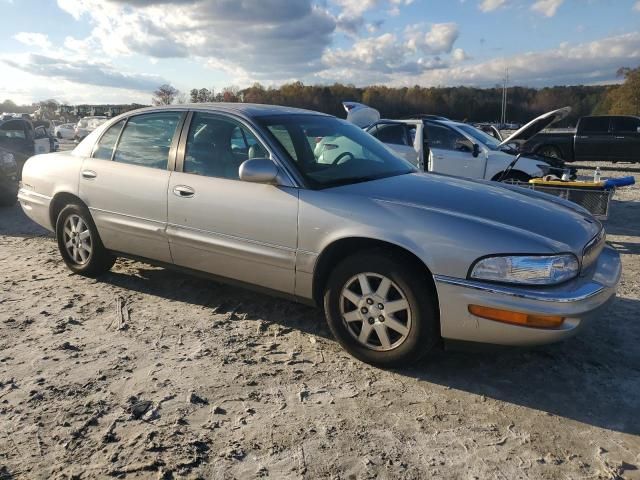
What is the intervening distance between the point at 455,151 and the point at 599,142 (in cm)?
1040

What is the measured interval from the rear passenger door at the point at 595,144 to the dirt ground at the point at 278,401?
14.0 meters

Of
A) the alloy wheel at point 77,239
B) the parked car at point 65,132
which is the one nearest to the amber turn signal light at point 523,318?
the alloy wheel at point 77,239

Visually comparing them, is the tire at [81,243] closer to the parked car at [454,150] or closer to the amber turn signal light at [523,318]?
the amber turn signal light at [523,318]

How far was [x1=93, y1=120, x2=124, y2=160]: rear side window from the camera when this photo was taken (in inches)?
183

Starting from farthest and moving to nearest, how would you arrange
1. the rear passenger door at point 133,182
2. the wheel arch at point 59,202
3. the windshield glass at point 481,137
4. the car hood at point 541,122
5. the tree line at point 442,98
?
the tree line at point 442,98
the windshield glass at point 481,137
the car hood at point 541,122
the wheel arch at point 59,202
the rear passenger door at point 133,182

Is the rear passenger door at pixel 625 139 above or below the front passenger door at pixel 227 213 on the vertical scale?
above

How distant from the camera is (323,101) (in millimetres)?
84812

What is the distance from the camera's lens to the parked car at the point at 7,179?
9.09 meters

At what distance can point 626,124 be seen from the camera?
54.4ft

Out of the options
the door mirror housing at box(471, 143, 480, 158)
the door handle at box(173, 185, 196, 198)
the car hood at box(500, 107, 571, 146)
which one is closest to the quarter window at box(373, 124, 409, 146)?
the door mirror housing at box(471, 143, 480, 158)

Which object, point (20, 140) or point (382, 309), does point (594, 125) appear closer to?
point (20, 140)

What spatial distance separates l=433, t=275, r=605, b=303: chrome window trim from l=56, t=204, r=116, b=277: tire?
3.19 metres

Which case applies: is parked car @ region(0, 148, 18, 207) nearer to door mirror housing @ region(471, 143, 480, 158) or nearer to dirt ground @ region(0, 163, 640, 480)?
dirt ground @ region(0, 163, 640, 480)

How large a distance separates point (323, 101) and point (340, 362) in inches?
3328
